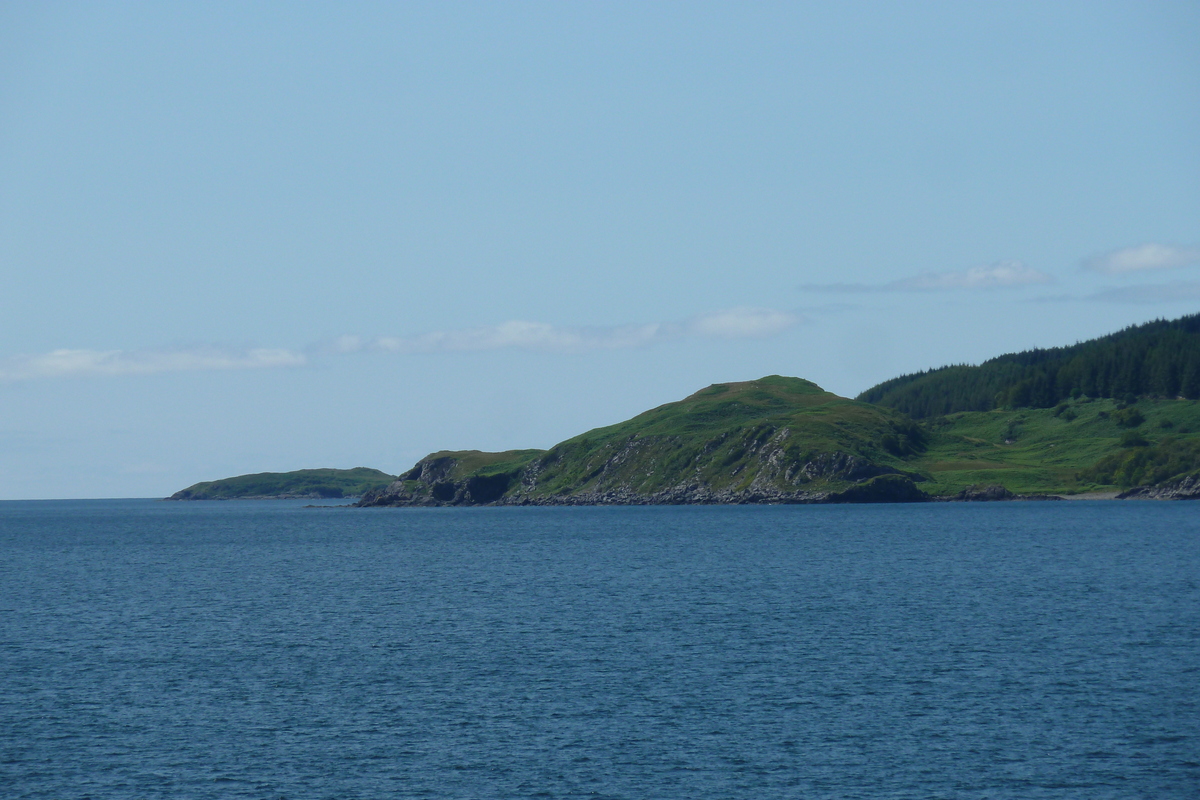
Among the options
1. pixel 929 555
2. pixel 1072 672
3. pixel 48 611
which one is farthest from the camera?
pixel 929 555

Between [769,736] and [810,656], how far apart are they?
17239 millimetres

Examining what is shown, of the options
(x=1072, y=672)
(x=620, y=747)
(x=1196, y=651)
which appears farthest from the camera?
(x=1196, y=651)

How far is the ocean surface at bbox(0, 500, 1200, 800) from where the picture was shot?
40344 mm

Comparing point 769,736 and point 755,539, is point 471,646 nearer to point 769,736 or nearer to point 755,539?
point 769,736

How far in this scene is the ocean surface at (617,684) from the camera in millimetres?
40344

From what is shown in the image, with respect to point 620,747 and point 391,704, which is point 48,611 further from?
point 620,747

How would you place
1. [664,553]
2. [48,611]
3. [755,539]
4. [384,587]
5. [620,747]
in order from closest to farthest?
[620,747] < [48,611] < [384,587] < [664,553] < [755,539]

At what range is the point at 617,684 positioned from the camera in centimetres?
5519

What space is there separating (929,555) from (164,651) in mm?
84625

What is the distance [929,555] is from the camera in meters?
123

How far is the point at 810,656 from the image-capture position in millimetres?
61750

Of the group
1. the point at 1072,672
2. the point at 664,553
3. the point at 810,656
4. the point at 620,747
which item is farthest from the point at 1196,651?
the point at 664,553

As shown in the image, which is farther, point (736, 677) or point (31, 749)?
point (736, 677)

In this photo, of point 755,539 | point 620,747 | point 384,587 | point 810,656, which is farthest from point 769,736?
point 755,539
